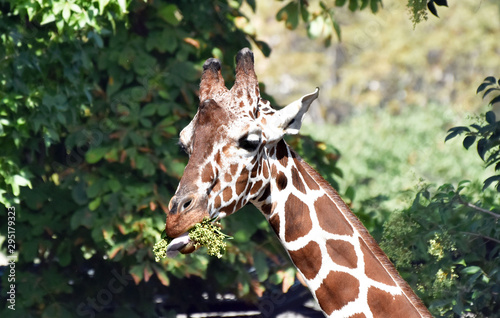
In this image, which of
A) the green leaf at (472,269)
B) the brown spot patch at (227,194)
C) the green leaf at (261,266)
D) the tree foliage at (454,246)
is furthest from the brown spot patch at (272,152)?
the green leaf at (261,266)

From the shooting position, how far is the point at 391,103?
120ft

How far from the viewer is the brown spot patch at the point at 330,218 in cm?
423

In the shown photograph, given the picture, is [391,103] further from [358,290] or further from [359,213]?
[358,290]

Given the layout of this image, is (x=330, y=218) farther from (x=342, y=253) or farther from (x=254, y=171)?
(x=254, y=171)

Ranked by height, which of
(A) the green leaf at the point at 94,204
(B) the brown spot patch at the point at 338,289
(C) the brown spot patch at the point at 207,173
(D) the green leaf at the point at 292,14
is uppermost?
(D) the green leaf at the point at 292,14

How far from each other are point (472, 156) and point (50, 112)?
13174 mm

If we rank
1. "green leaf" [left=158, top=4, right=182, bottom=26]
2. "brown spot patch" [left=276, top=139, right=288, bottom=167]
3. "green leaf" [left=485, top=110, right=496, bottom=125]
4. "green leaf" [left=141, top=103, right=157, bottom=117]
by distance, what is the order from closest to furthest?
"brown spot patch" [left=276, top=139, right=288, bottom=167] → "green leaf" [left=485, top=110, right=496, bottom=125] → "green leaf" [left=141, top=103, right=157, bottom=117] → "green leaf" [left=158, top=4, right=182, bottom=26]

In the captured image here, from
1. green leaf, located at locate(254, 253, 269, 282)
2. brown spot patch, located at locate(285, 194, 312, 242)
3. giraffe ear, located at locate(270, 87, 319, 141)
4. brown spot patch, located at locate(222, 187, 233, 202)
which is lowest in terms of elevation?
brown spot patch, located at locate(285, 194, 312, 242)

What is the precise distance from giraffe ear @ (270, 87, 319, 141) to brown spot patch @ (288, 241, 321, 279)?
0.63 meters

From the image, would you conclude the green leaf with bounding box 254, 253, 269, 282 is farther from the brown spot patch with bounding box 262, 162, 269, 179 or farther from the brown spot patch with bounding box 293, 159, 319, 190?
the brown spot patch with bounding box 262, 162, 269, 179

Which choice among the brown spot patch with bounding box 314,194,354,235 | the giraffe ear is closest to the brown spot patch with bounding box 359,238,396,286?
the brown spot patch with bounding box 314,194,354,235

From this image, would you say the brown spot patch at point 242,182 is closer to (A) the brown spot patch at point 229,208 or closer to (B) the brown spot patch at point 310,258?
(A) the brown spot patch at point 229,208

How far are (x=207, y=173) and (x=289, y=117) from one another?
553 mm

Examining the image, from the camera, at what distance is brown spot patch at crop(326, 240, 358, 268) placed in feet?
13.7
